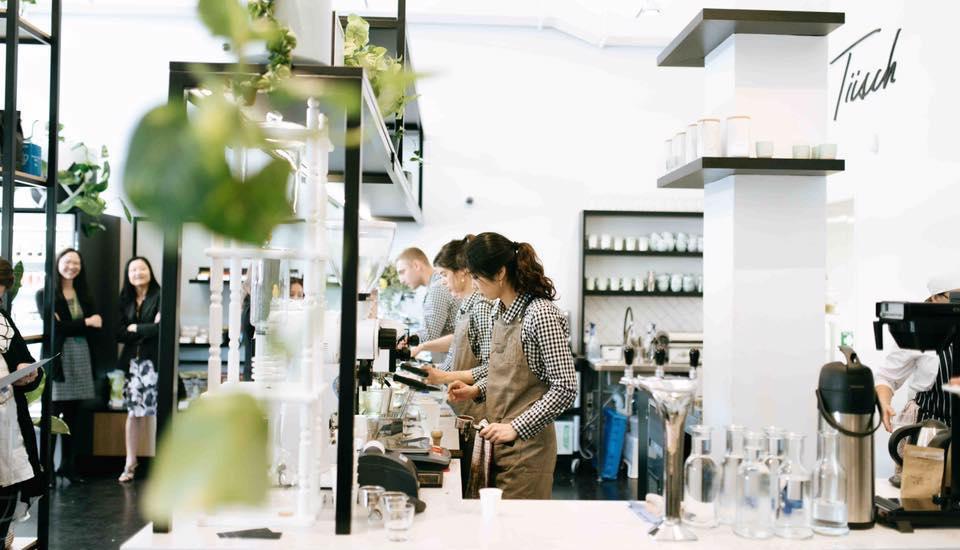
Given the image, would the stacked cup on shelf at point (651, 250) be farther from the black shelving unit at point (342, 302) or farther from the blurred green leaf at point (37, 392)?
the black shelving unit at point (342, 302)

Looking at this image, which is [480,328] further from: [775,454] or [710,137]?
[775,454]

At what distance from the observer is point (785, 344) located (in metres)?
2.69

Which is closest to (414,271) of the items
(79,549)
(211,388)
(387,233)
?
(79,549)

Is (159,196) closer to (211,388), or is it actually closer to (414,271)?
(211,388)

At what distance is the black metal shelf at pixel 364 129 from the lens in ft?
2.00

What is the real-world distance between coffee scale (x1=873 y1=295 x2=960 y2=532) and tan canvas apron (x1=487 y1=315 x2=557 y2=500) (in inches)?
47.7

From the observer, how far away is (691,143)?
270cm

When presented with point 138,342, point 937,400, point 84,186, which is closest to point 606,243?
point 937,400

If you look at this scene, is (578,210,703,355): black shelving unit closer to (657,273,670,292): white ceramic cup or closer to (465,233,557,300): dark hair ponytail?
(657,273,670,292): white ceramic cup

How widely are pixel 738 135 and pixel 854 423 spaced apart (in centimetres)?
105

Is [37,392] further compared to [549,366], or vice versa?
[37,392]

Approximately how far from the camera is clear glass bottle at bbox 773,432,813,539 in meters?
1.83

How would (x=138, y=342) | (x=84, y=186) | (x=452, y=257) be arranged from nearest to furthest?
1. (x=452, y=257)
2. (x=84, y=186)
3. (x=138, y=342)

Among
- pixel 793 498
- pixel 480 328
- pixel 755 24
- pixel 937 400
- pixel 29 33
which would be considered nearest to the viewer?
pixel 793 498
